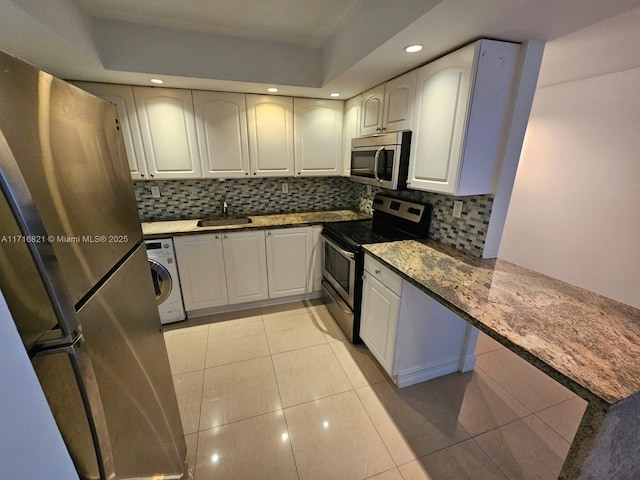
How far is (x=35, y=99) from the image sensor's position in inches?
20.7

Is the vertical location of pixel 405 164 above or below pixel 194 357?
above

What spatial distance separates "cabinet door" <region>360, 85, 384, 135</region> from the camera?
222cm

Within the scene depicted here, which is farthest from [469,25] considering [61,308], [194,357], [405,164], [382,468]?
[194,357]

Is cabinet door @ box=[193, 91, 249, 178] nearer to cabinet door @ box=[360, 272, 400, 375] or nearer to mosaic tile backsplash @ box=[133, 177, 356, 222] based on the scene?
mosaic tile backsplash @ box=[133, 177, 356, 222]

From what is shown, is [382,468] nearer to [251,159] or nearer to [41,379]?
[41,379]

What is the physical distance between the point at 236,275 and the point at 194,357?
0.80 m

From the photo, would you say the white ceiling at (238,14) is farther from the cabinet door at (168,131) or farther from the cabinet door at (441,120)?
the cabinet door at (441,120)

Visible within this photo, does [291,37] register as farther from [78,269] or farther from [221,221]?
[78,269]

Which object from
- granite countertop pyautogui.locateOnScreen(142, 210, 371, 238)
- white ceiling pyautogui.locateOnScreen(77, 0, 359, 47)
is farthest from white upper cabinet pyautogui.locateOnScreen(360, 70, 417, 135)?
granite countertop pyautogui.locateOnScreen(142, 210, 371, 238)

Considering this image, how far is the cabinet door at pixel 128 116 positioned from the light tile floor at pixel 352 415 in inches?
63.8

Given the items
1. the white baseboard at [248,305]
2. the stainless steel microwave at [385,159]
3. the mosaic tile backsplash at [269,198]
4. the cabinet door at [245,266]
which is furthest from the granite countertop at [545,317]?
the white baseboard at [248,305]

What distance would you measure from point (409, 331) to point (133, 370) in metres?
1.52

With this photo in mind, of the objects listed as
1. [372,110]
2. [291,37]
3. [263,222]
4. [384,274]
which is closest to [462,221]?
[384,274]

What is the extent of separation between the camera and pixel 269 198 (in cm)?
311
